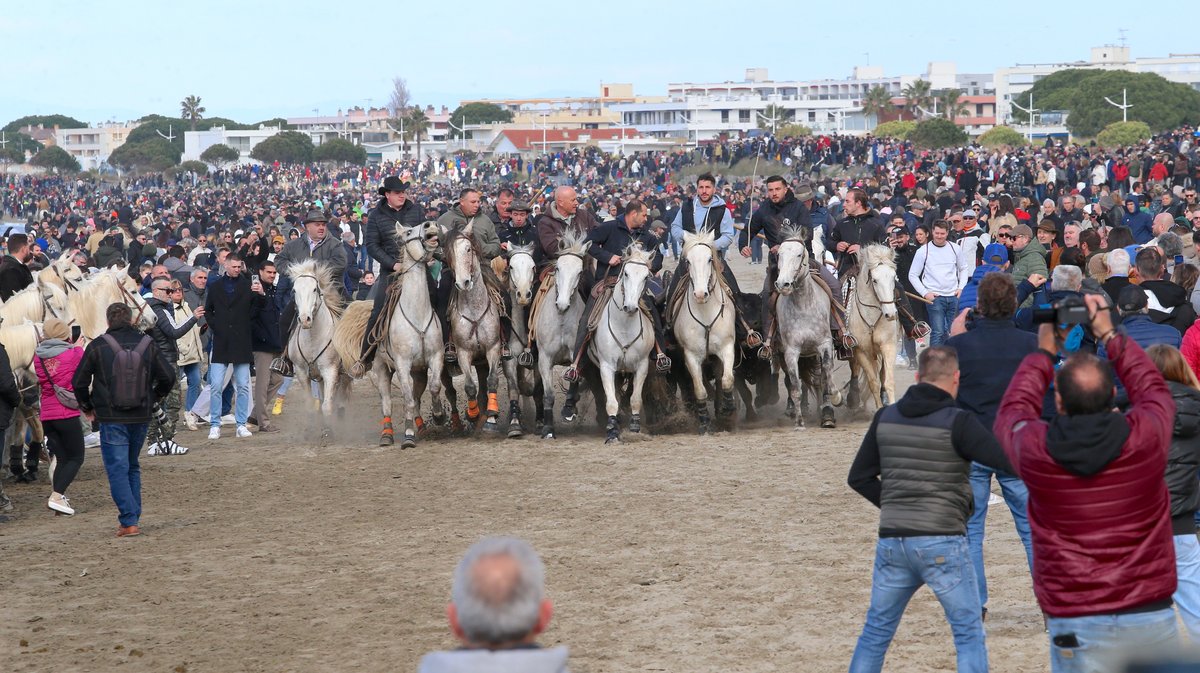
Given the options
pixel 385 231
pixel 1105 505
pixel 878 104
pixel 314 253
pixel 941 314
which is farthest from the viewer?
pixel 878 104

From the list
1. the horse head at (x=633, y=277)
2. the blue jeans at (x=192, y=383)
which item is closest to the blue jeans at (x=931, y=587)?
the horse head at (x=633, y=277)

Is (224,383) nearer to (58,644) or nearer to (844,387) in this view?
(844,387)

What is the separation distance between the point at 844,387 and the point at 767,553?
8262 mm

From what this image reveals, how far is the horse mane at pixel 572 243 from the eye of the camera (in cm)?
1452

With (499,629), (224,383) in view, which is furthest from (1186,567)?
(224,383)

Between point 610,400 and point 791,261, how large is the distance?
7.48ft

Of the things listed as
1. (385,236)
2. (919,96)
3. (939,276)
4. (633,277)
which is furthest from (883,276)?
(919,96)

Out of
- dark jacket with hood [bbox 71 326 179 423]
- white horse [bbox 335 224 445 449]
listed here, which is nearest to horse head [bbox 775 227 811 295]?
white horse [bbox 335 224 445 449]

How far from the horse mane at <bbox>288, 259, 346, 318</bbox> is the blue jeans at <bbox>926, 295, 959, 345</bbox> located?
6.78 metres

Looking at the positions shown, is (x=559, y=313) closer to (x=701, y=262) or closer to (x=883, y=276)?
(x=701, y=262)

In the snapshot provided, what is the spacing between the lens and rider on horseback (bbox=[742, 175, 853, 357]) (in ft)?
48.1

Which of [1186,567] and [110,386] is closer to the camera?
[1186,567]

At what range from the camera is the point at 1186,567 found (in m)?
6.49

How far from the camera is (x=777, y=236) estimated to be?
49.0 feet
